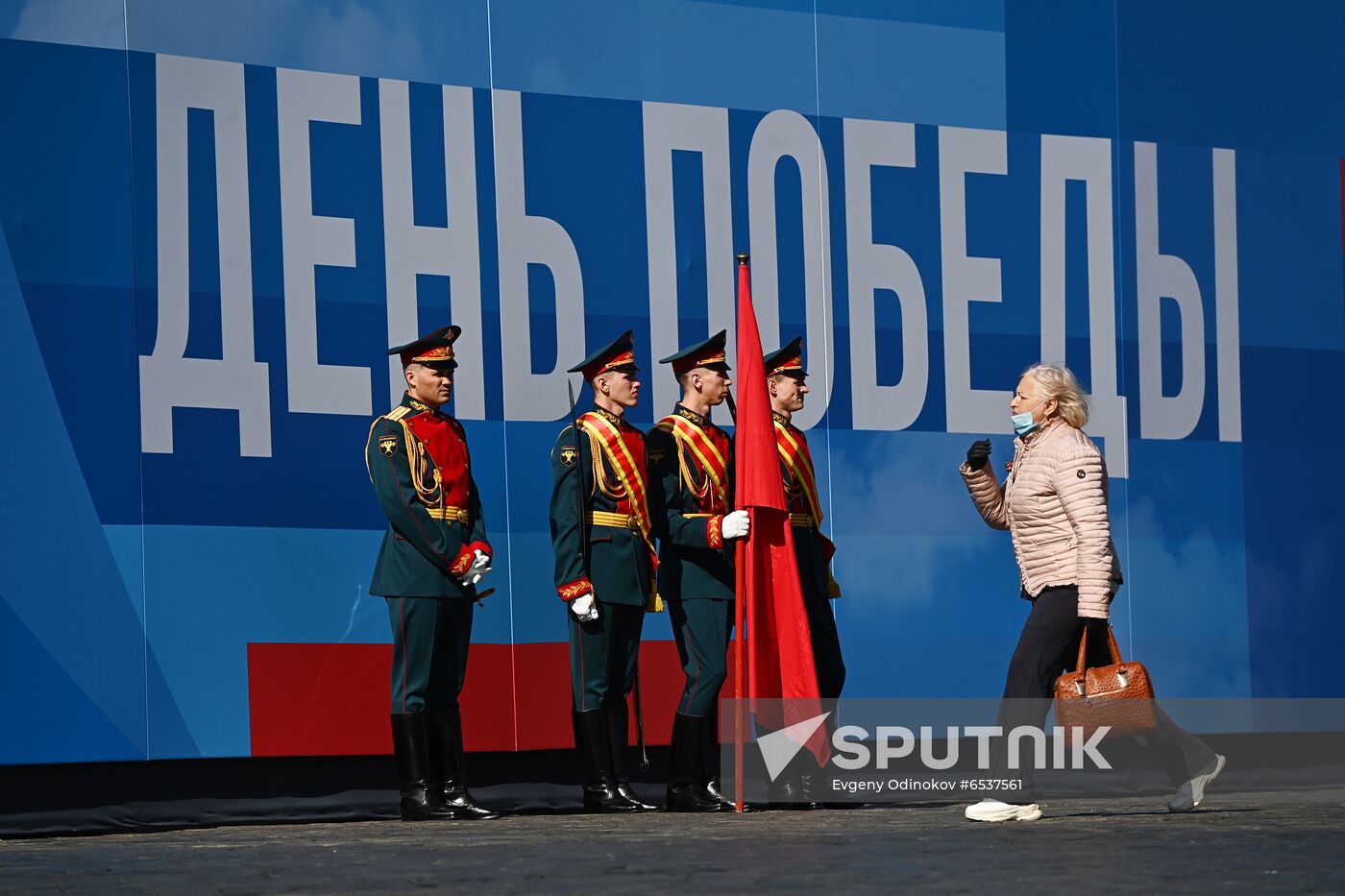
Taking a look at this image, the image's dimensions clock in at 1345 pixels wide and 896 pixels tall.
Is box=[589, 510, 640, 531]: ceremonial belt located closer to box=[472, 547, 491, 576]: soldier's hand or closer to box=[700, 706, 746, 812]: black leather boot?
box=[472, 547, 491, 576]: soldier's hand

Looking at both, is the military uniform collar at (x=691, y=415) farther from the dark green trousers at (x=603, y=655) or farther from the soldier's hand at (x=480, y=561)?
the soldier's hand at (x=480, y=561)

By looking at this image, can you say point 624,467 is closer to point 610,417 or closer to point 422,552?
point 610,417

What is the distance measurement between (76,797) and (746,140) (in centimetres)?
386

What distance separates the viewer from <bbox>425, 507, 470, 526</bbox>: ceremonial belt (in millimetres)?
7629

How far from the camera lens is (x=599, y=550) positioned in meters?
7.83

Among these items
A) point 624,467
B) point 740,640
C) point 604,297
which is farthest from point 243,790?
point 604,297

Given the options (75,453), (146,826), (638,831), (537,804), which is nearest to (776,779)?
(537,804)

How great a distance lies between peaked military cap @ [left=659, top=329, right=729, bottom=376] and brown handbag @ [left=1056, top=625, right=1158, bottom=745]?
2063 mm

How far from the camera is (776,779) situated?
26.6 ft

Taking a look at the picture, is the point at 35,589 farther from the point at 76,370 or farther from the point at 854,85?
the point at 854,85

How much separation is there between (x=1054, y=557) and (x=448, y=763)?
7.71ft

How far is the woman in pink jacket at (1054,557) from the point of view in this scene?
674 centimetres

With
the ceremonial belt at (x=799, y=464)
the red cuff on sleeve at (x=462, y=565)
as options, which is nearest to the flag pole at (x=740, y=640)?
the ceremonial belt at (x=799, y=464)

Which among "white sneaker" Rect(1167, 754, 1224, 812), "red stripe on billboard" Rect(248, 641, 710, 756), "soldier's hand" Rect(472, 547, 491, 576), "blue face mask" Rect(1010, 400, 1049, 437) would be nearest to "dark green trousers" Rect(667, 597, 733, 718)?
"red stripe on billboard" Rect(248, 641, 710, 756)
